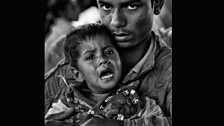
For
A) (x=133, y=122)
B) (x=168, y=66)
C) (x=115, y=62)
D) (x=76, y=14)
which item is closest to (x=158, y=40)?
(x=168, y=66)

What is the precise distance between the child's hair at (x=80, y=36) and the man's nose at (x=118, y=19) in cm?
7

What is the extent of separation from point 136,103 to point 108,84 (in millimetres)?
162

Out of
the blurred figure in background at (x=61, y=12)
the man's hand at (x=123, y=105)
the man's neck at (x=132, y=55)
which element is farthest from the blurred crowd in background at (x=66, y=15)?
the man's hand at (x=123, y=105)

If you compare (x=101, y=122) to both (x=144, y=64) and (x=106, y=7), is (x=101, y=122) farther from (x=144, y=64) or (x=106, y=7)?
(x=106, y=7)

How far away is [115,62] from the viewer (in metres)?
1.97

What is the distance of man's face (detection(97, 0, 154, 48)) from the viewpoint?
1988mm

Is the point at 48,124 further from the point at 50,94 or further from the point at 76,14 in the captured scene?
the point at 76,14

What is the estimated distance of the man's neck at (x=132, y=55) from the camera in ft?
7.02

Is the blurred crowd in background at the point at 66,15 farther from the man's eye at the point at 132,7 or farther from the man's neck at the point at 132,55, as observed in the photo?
the man's eye at the point at 132,7

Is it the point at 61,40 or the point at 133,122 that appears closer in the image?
the point at 133,122

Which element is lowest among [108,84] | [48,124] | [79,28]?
[48,124]

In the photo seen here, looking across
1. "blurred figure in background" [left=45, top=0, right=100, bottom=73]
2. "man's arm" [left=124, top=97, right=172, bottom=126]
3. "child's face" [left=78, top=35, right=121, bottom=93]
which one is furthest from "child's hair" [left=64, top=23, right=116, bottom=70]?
"blurred figure in background" [left=45, top=0, right=100, bottom=73]

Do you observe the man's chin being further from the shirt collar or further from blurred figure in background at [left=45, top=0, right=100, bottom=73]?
blurred figure in background at [left=45, top=0, right=100, bottom=73]

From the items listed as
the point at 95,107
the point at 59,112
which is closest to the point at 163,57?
the point at 95,107
